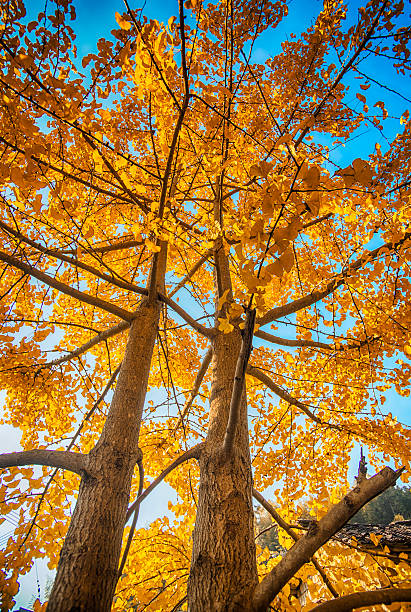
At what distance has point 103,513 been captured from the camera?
1.51 metres

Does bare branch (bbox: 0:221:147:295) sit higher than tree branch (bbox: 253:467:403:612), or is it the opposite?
bare branch (bbox: 0:221:147:295)

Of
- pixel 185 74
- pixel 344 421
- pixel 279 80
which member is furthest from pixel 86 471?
pixel 279 80

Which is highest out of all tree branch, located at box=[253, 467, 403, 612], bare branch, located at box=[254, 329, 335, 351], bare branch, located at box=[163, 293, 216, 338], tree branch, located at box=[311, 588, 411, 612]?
bare branch, located at box=[254, 329, 335, 351]

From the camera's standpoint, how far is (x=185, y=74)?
1.14 metres

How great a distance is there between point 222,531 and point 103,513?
0.64 meters

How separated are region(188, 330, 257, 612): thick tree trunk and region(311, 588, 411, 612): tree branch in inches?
16.3

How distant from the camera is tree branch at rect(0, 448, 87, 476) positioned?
63.8 inches

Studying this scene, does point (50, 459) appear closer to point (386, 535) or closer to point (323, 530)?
point (323, 530)

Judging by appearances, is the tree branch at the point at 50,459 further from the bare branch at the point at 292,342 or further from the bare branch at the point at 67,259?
the bare branch at the point at 292,342

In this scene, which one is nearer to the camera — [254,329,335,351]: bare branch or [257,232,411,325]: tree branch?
[257,232,411,325]: tree branch

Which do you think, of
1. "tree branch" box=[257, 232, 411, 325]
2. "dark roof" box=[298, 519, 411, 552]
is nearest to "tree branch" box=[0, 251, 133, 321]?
"tree branch" box=[257, 232, 411, 325]

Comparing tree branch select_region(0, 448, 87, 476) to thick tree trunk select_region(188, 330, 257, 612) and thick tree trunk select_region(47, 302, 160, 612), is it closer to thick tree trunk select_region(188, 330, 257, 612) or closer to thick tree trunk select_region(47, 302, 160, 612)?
thick tree trunk select_region(47, 302, 160, 612)

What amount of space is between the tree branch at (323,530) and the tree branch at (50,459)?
113 cm

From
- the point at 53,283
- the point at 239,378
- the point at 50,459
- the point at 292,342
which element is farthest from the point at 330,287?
the point at 50,459
